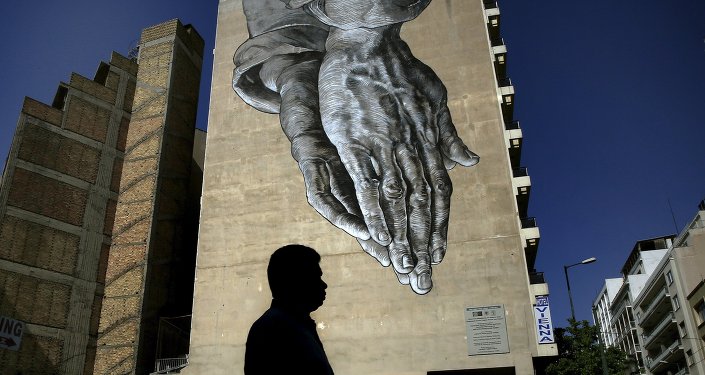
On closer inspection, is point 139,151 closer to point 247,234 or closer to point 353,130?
point 247,234

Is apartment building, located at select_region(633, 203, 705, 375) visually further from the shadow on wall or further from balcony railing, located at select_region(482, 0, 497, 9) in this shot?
the shadow on wall

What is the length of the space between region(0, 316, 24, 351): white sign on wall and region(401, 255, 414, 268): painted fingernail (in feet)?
51.3

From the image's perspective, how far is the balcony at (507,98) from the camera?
1091 inches

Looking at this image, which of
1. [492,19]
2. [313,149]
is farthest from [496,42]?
[313,149]

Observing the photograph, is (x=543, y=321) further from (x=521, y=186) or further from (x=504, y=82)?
(x=504, y=82)

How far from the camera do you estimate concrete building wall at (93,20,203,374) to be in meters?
28.6

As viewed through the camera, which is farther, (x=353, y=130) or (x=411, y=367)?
(x=353, y=130)

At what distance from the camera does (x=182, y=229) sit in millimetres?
32781

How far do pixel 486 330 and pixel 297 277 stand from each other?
21495mm

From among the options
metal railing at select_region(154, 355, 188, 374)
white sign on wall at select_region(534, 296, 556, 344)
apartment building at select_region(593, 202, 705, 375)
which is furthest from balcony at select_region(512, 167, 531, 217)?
metal railing at select_region(154, 355, 188, 374)

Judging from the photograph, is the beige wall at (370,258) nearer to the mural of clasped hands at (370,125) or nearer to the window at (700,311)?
the mural of clasped hands at (370,125)

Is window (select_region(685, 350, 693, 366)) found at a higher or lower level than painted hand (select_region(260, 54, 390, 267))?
lower

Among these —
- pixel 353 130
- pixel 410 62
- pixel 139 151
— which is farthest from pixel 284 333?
pixel 139 151

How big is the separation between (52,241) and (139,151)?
6.43 metres
